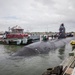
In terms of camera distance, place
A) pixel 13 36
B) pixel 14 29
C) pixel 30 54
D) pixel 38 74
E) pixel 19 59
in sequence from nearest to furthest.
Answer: pixel 38 74, pixel 19 59, pixel 30 54, pixel 13 36, pixel 14 29

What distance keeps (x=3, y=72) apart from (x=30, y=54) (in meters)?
6.06

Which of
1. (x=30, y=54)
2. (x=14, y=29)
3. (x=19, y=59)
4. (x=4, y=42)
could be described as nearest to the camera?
(x=19, y=59)

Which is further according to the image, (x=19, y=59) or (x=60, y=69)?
(x=19, y=59)

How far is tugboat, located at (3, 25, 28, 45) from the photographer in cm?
3914

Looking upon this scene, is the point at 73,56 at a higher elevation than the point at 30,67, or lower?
higher

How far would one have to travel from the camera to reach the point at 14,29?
185 ft

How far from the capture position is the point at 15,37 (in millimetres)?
49906

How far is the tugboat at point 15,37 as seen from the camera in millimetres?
39141

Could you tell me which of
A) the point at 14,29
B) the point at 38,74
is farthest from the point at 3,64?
the point at 14,29

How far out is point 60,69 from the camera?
960 centimetres

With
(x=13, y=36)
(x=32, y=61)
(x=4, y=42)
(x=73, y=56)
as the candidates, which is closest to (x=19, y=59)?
(x=32, y=61)

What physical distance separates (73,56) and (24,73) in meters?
3.91

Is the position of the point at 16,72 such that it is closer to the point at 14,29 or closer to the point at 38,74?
the point at 38,74

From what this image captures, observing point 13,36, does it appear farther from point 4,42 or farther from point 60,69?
point 60,69
